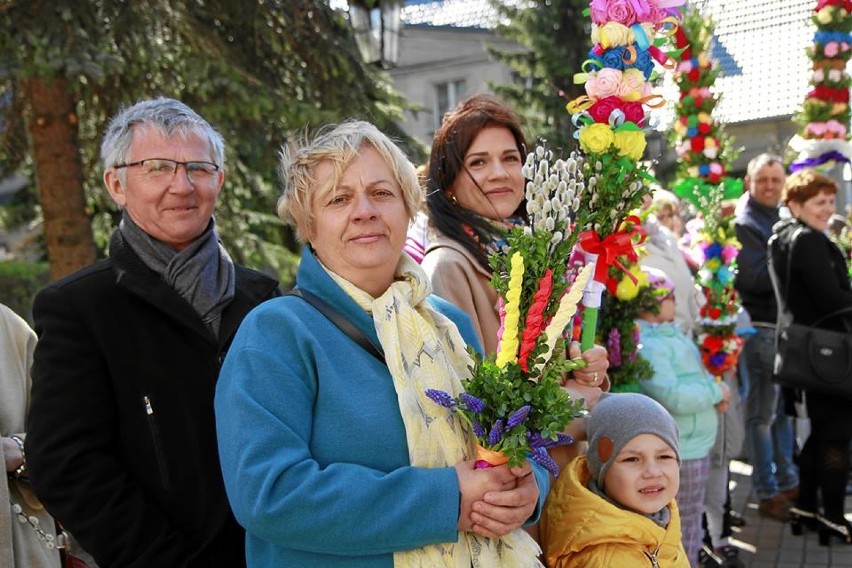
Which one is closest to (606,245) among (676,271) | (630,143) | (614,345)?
(630,143)

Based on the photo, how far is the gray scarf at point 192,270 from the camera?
8.63 ft

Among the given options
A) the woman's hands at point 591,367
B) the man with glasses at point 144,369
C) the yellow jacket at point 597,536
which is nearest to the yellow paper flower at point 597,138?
the woman's hands at point 591,367

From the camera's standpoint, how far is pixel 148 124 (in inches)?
106

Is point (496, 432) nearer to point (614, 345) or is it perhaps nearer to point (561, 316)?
point (561, 316)

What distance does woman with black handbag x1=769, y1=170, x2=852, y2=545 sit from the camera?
5.67 m

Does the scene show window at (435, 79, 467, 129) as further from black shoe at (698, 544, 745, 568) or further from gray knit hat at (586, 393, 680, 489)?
gray knit hat at (586, 393, 680, 489)

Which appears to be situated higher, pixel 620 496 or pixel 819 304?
pixel 819 304

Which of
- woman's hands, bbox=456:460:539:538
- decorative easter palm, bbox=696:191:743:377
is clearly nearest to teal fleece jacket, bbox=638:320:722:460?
decorative easter palm, bbox=696:191:743:377

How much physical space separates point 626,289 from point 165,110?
1.96 m

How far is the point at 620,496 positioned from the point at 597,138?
110 centimetres

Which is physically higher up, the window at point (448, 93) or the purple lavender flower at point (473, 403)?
the window at point (448, 93)

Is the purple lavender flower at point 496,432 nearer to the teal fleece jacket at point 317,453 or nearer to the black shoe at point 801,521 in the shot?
the teal fleece jacket at point 317,453

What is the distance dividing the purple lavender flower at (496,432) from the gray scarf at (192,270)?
1.02 metres

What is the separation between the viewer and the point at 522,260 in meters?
2.04
